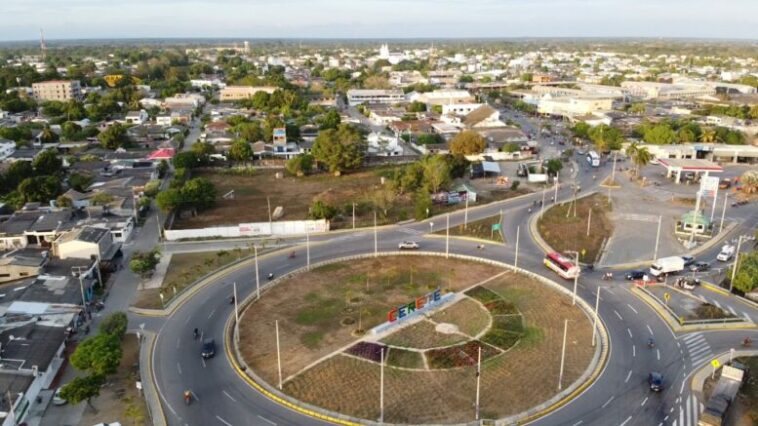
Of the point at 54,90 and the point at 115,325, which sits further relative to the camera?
the point at 54,90

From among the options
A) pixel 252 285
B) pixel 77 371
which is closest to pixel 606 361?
pixel 252 285

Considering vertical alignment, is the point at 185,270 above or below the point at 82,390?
below

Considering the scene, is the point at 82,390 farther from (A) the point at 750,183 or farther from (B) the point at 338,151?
(A) the point at 750,183

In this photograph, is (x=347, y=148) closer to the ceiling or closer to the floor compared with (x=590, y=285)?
closer to the ceiling

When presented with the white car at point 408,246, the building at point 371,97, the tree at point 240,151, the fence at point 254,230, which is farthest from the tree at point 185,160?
the building at point 371,97

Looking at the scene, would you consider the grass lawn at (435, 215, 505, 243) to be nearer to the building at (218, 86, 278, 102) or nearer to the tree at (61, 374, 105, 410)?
the tree at (61, 374, 105, 410)

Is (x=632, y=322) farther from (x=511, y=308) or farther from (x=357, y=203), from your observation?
(x=357, y=203)

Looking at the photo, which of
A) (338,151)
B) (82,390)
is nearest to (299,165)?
(338,151)
